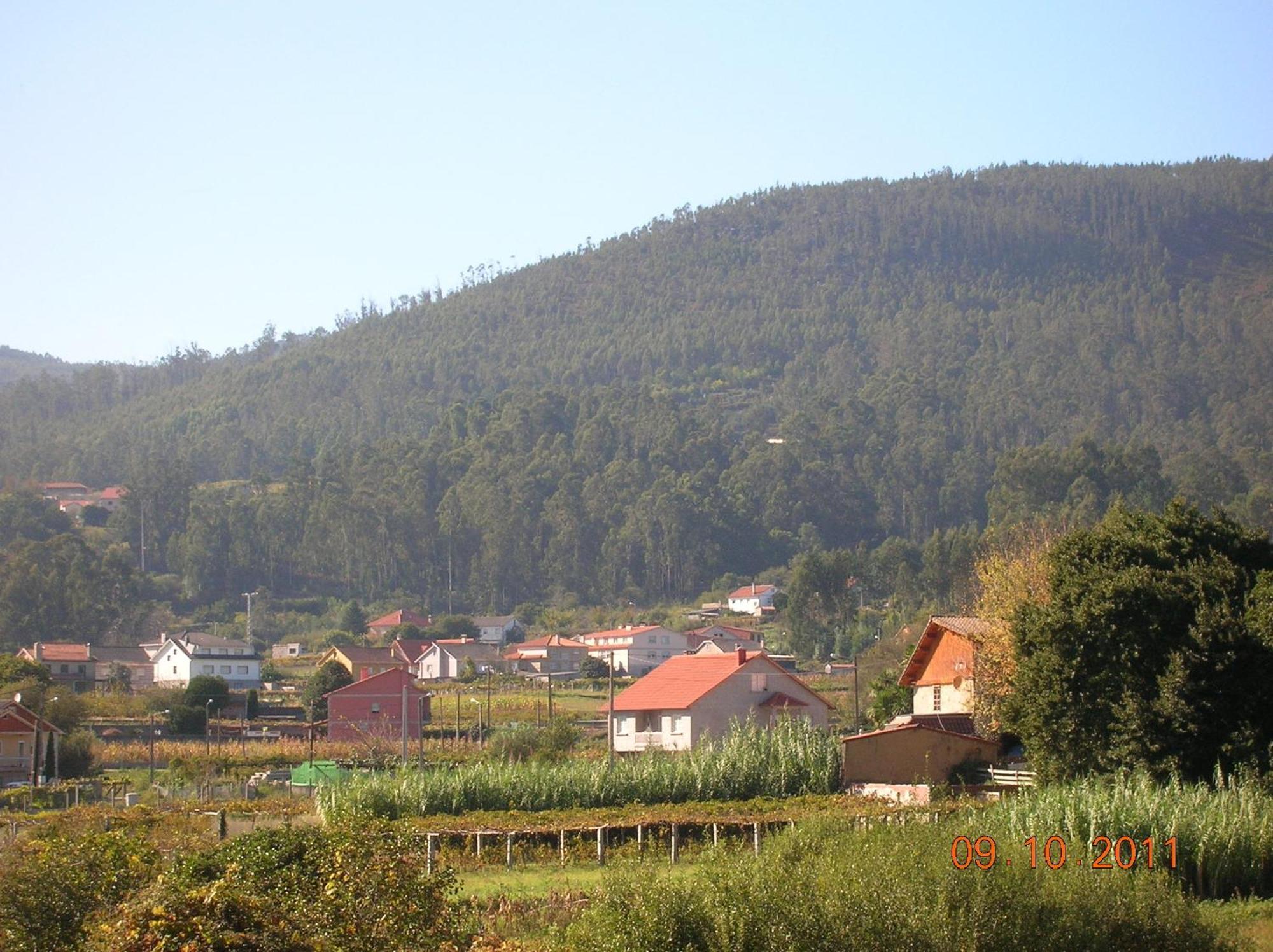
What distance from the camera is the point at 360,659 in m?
70.7

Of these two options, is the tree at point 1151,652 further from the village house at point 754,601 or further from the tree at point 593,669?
the village house at point 754,601

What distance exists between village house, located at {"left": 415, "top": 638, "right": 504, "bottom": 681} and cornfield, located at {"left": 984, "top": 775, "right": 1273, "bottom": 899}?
63.0 metres

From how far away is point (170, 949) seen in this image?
7949 millimetres

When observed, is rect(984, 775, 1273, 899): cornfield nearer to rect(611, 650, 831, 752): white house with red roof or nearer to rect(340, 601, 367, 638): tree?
rect(611, 650, 831, 752): white house with red roof

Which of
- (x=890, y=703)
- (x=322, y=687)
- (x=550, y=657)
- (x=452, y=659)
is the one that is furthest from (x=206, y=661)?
(x=890, y=703)

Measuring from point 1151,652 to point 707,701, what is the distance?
60.0 feet

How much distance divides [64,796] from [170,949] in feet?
88.5

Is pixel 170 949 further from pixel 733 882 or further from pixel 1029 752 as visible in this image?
pixel 1029 752

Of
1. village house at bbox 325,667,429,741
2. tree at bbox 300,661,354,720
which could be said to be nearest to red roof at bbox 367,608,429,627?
tree at bbox 300,661,354,720

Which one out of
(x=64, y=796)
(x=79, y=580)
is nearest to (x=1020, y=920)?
(x=64, y=796)

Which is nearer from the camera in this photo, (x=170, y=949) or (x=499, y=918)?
(x=170, y=949)

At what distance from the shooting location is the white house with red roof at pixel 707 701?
40.6 m

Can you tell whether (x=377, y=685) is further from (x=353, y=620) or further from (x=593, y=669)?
(x=353, y=620)
